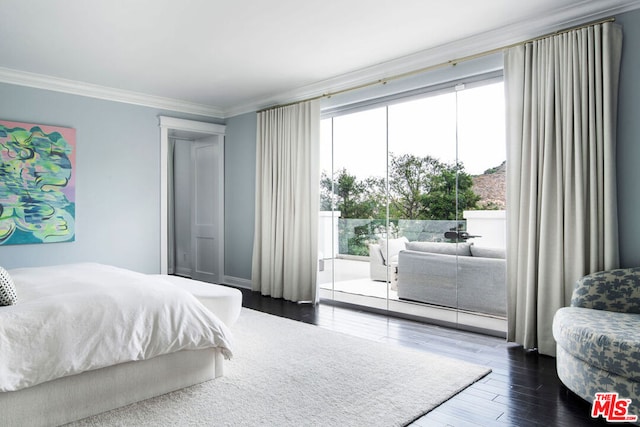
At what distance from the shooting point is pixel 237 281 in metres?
6.36

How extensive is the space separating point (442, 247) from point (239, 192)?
10.7 feet

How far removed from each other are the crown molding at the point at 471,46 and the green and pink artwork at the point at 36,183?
2.65m

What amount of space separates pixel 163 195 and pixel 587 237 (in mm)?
4907

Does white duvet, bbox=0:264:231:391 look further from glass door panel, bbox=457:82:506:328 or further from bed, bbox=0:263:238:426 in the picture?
glass door panel, bbox=457:82:506:328

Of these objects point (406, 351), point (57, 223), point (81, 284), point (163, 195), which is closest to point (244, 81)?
point (163, 195)

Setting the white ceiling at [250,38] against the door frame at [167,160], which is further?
the door frame at [167,160]

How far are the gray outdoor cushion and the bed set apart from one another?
2.31m

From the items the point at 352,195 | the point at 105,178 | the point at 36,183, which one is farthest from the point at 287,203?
the point at 36,183

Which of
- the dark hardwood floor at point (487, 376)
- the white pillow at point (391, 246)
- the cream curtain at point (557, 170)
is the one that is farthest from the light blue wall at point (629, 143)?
the white pillow at point (391, 246)

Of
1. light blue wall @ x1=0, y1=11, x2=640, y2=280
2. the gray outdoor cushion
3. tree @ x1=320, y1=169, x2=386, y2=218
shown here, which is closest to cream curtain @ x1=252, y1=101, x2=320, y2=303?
tree @ x1=320, y1=169, x2=386, y2=218

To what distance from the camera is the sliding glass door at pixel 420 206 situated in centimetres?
391

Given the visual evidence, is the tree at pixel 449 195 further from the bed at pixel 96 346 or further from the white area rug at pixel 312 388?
the bed at pixel 96 346

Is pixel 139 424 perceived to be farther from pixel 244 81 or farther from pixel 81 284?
pixel 244 81

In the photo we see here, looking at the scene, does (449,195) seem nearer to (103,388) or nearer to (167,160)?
(103,388)
